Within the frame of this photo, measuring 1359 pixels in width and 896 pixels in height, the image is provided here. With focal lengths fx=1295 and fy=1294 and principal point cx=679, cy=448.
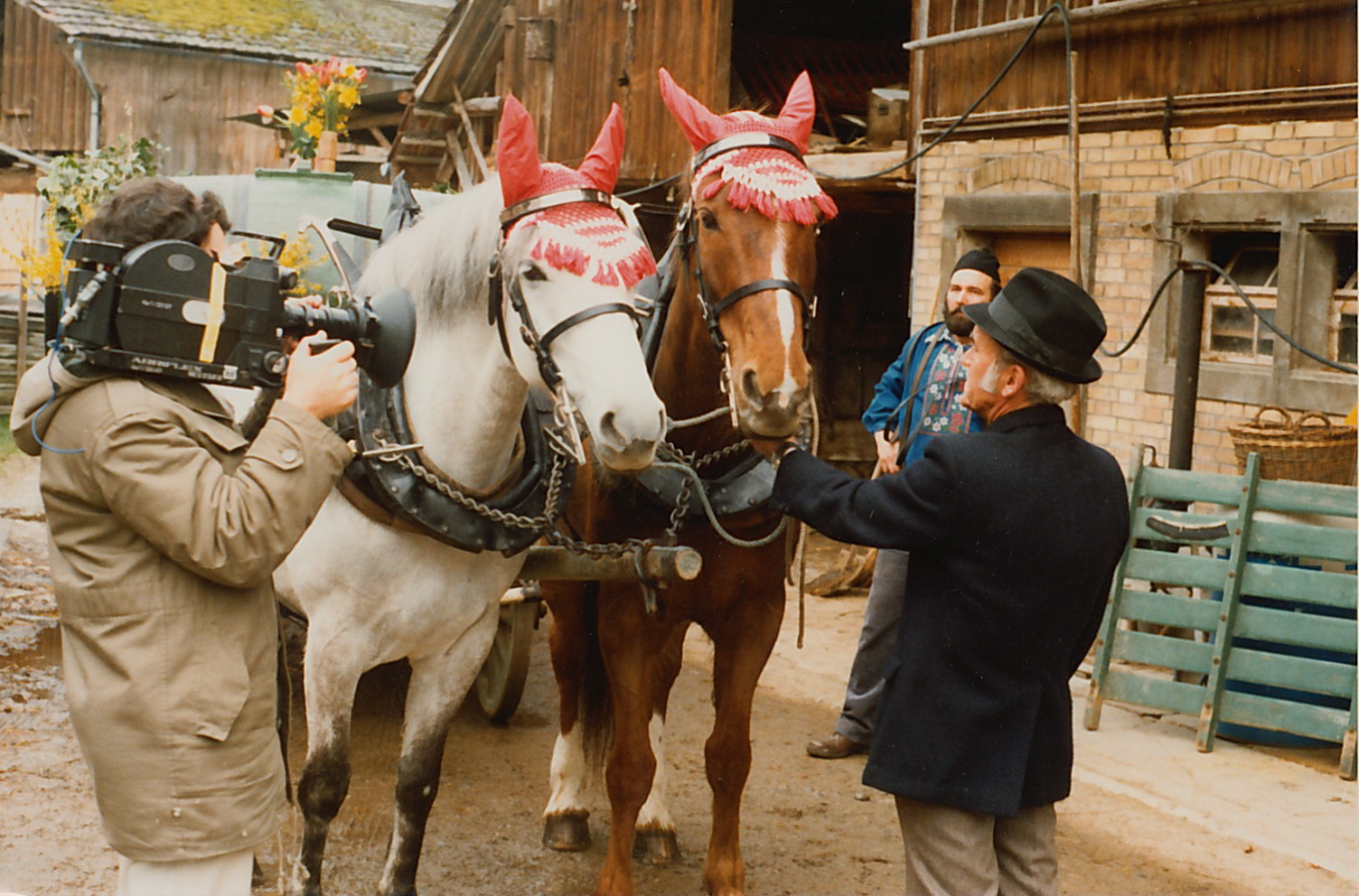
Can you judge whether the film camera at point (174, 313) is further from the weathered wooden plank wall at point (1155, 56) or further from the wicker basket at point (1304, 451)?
the weathered wooden plank wall at point (1155, 56)

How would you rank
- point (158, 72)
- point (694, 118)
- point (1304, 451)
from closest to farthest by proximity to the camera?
point (694, 118), point (1304, 451), point (158, 72)

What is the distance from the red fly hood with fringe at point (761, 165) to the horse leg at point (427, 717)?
1196 mm

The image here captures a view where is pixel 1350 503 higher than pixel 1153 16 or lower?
lower

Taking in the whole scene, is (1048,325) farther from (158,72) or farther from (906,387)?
(158,72)

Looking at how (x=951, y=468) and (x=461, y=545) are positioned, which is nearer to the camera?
(x=951, y=468)

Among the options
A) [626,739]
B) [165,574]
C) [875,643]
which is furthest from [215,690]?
[875,643]

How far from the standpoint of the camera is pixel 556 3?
1177 centimetres

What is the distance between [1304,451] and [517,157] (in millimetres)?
4345

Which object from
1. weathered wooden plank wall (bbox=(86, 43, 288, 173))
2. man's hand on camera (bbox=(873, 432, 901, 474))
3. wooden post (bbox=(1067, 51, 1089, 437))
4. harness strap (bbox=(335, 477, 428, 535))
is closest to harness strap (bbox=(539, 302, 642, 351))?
harness strap (bbox=(335, 477, 428, 535))

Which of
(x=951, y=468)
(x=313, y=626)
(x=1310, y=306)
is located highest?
(x=1310, y=306)

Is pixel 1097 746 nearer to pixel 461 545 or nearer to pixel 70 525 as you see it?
pixel 461 545

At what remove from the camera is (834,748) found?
5.30 meters

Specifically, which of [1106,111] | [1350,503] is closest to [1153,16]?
[1106,111]

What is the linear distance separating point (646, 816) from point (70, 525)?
253 centimetres
